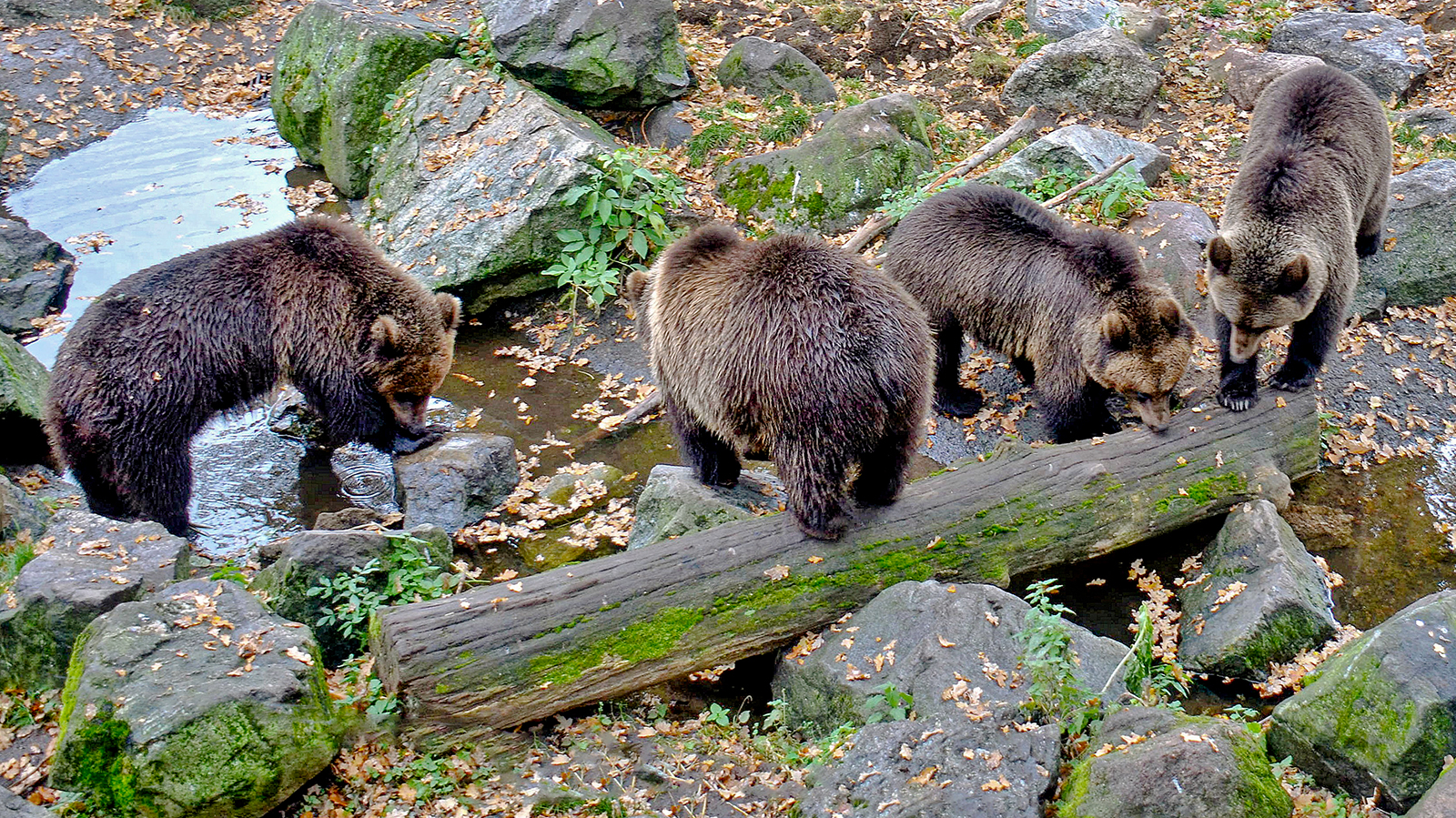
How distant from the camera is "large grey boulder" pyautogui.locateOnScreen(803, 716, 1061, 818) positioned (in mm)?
4457

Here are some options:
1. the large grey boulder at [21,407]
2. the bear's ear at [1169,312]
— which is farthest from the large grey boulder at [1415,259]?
the large grey boulder at [21,407]

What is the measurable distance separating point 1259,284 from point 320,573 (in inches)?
239

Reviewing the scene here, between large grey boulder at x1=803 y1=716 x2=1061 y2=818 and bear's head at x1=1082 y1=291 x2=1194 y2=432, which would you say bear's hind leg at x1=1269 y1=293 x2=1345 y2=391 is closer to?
bear's head at x1=1082 y1=291 x2=1194 y2=432

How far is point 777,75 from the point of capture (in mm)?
12312

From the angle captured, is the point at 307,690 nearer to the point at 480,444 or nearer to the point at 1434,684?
the point at 480,444

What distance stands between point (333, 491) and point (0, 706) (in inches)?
116

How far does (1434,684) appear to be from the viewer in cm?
468

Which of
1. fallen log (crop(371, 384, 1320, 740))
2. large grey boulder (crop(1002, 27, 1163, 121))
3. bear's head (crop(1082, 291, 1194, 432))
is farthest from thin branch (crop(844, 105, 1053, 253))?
fallen log (crop(371, 384, 1320, 740))

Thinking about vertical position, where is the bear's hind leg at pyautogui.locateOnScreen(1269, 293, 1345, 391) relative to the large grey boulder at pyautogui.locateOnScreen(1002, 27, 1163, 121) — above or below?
below

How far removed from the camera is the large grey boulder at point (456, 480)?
7586mm

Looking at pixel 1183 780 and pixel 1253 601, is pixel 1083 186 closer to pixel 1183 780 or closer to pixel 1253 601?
pixel 1253 601

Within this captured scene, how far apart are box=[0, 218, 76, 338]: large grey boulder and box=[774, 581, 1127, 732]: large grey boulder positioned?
26.2ft

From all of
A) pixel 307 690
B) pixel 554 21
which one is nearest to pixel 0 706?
pixel 307 690

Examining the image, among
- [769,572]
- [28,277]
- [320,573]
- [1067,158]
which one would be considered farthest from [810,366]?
[28,277]
